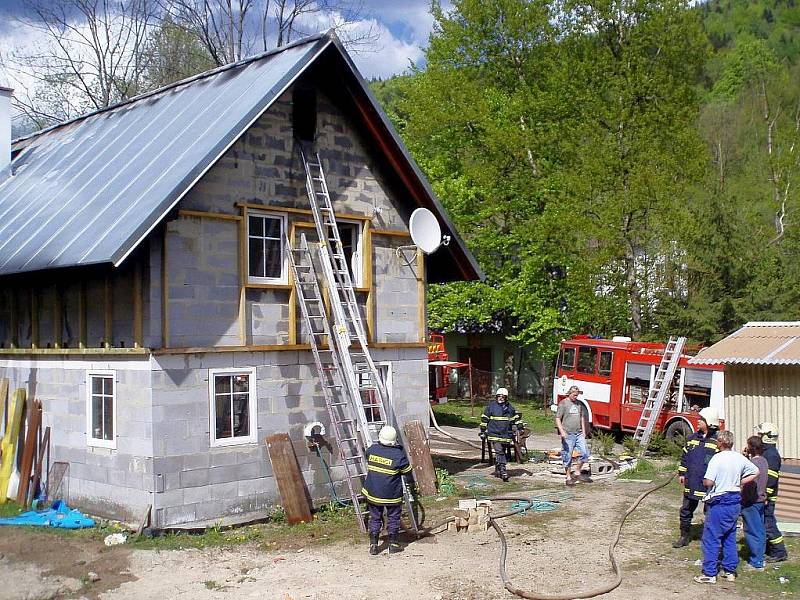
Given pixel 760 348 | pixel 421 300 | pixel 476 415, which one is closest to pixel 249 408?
pixel 421 300

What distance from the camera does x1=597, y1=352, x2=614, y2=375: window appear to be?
21.7m

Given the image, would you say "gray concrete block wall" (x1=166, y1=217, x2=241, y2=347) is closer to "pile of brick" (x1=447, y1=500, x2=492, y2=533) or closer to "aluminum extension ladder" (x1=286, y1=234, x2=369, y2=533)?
"aluminum extension ladder" (x1=286, y1=234, x2=369, y2=533)

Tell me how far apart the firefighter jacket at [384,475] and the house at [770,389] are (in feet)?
16.2

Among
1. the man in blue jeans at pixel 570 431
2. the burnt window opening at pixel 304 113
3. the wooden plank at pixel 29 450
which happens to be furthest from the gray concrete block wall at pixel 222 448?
the man in blue jeans at pixel 570 431

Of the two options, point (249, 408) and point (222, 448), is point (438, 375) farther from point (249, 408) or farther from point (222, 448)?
point (222, 448)

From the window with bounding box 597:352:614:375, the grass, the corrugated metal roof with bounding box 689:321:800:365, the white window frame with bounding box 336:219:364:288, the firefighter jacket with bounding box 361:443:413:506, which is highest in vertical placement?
the white window frame with bounding box 336:219:364:288

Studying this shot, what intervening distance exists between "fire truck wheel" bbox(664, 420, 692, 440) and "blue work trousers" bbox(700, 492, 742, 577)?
9666 millimetres

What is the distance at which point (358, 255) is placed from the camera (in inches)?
605

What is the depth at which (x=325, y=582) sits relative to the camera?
10109mm

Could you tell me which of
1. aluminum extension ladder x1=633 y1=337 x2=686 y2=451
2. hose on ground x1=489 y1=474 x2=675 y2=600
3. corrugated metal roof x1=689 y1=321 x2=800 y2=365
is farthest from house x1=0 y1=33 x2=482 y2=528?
aluminum extension ladder x1=633 y1=337 x2=686 y2=451

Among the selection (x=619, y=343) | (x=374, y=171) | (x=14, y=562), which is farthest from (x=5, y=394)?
(x=619, y=343)

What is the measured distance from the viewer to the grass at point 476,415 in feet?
86.6

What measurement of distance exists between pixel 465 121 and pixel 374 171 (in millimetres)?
17136

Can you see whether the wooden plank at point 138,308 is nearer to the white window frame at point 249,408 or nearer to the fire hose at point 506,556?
the white window frame at point 249,408
